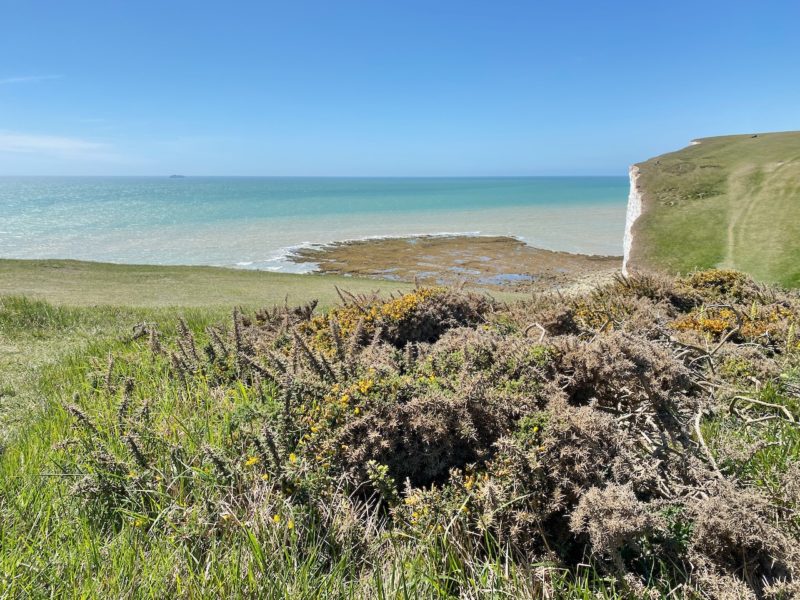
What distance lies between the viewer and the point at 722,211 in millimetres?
19234

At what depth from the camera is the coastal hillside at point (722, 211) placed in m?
15.8

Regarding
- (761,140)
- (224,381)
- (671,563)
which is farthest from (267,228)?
(671,563)

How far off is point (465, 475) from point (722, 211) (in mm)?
20863

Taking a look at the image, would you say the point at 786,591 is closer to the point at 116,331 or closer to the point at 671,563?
the point at 671,563

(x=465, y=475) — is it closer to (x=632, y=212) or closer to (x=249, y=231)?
(x=632, y=212)

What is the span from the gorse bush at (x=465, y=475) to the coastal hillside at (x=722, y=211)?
44.7 feet

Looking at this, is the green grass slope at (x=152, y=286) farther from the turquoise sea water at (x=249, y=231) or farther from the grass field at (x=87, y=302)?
the turquoise sea water at (x=249, y=231)

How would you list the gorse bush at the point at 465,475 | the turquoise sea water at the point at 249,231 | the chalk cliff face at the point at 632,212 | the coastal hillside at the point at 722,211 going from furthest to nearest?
the turquoise sea water at the point at 249,231 < the chalk cliff face at the point at 632,212 < the coastal hillside at the point at 722,211 < the gorse bush at the point at 465,475

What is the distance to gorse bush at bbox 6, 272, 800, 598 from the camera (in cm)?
223

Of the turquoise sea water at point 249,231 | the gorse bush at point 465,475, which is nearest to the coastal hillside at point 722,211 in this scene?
the turquoise sea water at point 249,231

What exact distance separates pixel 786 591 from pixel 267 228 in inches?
1878

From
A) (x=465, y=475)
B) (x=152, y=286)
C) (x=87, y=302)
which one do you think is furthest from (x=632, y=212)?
(x=465, y=475)

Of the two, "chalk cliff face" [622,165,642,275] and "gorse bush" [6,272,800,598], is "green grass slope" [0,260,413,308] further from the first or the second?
"chalk cliff face" [622,165,642,275]

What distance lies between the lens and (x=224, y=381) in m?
4.70
